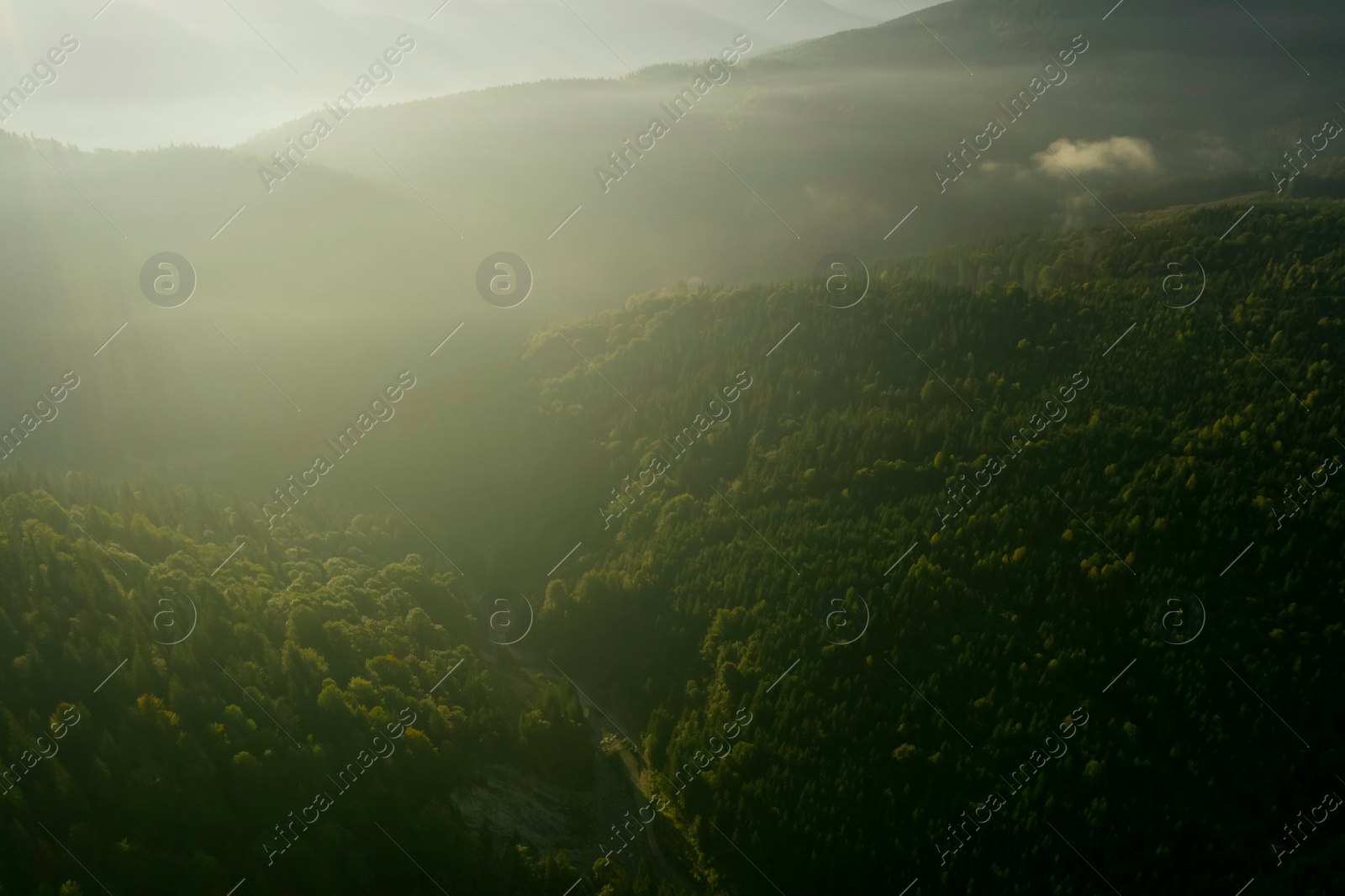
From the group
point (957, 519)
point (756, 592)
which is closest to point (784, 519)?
point (756, 592)

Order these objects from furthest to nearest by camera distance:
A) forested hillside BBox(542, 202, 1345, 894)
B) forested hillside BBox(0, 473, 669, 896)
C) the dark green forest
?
forested hillside BBox(542, 202, 1345, 894) → the dark green forest → forested hillside BBox(0, 473, 669, 896)

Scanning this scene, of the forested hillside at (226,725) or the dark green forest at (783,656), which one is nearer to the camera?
the forested hillside at (226,725)

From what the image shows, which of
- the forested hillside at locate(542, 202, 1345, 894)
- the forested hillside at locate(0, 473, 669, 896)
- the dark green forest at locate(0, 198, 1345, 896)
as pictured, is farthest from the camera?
the forested hillside at locate(542, 202, 1345, 894)

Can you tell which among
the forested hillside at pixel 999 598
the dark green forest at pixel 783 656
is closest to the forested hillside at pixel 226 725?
the dark green forest at pixel 783 656

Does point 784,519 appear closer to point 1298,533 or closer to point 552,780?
point 552,780

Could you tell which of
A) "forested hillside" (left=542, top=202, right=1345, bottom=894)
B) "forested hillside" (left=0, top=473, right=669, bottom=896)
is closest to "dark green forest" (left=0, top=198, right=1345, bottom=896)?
"forested hillside" (left=0, top=473, right=669, bottom=896)

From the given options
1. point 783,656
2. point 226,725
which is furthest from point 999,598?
point 226,725

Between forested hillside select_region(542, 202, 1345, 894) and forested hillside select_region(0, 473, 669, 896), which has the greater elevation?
forested hillside select_region(0, 473, 669, 896)

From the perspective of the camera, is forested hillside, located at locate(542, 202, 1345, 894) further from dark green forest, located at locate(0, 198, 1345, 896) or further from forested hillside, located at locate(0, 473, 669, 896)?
forested hillside, located at locate(0, 473, 669, 896)

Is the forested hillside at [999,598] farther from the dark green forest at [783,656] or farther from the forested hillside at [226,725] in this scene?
the forested hillside at [226,725]
